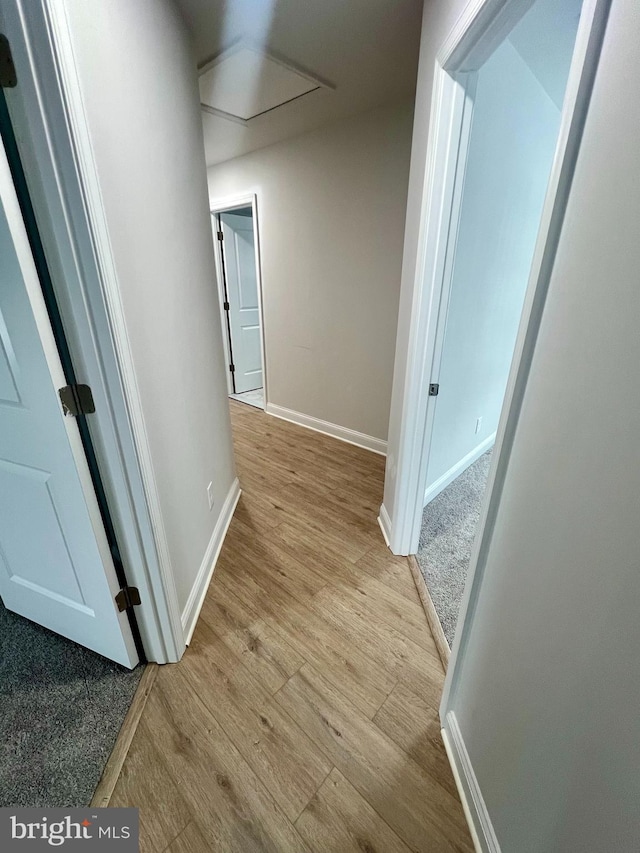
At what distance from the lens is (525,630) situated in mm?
746

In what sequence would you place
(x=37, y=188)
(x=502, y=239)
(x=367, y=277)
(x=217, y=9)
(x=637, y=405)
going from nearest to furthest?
(x=637, y=405)
(x=37, y=188)
(x=217, y=9)
(x=502, y=239)
(x=367, y=277)

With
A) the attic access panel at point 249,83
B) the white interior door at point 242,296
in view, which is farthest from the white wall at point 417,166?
the white interior door at point 242,296

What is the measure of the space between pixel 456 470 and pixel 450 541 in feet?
2.42

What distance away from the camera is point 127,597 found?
122 cm

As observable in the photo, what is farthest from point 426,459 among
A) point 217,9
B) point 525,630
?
point 217,9

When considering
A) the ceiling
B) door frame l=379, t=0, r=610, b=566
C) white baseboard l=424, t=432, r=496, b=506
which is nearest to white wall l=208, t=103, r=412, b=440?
the ceiling

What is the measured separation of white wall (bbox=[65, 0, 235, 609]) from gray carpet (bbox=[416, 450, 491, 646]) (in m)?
1.13

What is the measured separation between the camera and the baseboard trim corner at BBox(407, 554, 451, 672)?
1.39 meters

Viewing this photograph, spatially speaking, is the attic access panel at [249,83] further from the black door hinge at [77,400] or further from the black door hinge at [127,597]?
the black door hinge at [127,597]

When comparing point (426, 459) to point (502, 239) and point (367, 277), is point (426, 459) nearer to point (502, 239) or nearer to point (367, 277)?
point (502, 239)

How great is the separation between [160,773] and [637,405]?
150cm

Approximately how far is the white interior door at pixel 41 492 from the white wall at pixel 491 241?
168 cm

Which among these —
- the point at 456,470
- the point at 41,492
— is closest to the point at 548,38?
the point at 456,470

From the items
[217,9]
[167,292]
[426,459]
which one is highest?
[217,9]
